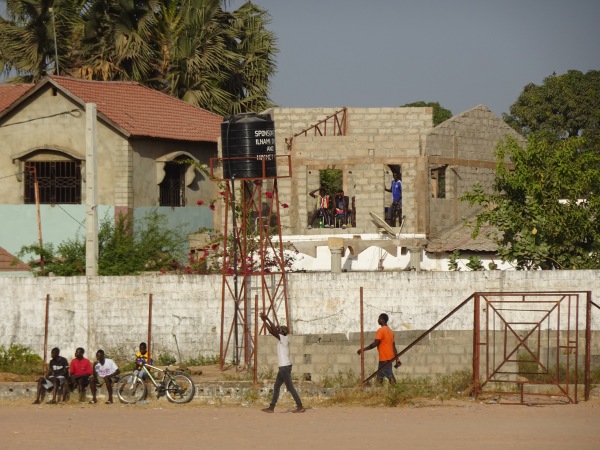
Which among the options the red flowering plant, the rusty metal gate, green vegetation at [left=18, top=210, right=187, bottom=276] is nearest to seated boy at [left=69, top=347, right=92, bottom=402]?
the red flowering plant

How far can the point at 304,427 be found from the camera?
18141 millimetres

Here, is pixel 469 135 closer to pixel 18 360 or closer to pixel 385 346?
pixel 385 346

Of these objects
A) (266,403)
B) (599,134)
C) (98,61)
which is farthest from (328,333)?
(599,134)

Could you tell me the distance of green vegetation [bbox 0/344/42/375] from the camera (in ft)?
81.8

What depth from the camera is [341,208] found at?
31.1 m

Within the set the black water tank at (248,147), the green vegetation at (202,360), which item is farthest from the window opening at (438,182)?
the green vegetation at (202,360)

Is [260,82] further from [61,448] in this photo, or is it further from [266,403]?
[61,448]

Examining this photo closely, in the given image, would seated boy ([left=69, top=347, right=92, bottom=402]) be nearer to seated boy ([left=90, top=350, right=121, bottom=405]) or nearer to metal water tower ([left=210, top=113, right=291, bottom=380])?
seated boy ([left=90, top=350, right=121, bottom=405])

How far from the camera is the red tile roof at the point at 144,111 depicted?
108 feet

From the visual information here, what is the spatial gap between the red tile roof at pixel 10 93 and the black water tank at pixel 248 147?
38.7 ft

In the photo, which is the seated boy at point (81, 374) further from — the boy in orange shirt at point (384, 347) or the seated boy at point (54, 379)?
the boy in orange shirt at point (384, 347)

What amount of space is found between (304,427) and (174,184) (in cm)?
1710

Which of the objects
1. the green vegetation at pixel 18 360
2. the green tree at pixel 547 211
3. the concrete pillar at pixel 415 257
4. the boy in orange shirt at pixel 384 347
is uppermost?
the green tree at pixel 547 211

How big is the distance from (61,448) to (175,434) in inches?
69.8
